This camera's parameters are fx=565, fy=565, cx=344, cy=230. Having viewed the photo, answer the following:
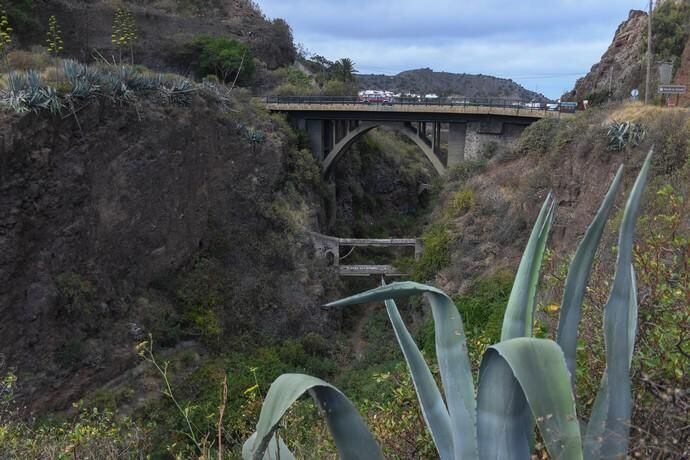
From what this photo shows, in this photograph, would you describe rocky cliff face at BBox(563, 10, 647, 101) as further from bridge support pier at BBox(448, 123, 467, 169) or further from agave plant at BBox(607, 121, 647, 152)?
agave plant at BBox(607, 121, 647, 152)

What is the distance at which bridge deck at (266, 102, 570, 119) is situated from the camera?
19391mm

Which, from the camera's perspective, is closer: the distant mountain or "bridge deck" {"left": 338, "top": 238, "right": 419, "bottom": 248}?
"bridge deck" {"left": 338, "top": 238, "right": 419, "bottom": 248}

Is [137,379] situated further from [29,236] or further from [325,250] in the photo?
[325,250]

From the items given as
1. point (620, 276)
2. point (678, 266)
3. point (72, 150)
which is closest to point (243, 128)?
point (72, 150)

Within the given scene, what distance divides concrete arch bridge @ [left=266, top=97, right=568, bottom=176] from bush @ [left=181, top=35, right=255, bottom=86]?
6.37 m

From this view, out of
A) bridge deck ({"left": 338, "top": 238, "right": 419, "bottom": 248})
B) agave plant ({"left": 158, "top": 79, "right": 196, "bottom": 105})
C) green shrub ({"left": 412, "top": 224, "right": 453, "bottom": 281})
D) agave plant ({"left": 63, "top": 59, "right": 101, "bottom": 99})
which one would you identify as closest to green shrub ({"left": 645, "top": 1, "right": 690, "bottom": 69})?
bridge deck ({"left": 338, "top": 238, "right": 419, "bottom": 248})

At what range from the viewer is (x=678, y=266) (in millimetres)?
4684

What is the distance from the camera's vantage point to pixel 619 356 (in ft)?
7.07

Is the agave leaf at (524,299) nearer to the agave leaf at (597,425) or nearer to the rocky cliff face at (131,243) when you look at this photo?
the agave leaf at (597,425)

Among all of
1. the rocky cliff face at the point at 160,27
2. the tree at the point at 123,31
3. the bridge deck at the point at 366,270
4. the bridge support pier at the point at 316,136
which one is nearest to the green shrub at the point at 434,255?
the bridge deck at the point at 366,270

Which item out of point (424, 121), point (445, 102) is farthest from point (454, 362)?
point (424, 121)

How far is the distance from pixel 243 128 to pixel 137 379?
31.8 ft

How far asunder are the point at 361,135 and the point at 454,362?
76.7ft

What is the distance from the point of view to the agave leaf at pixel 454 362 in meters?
2.31
